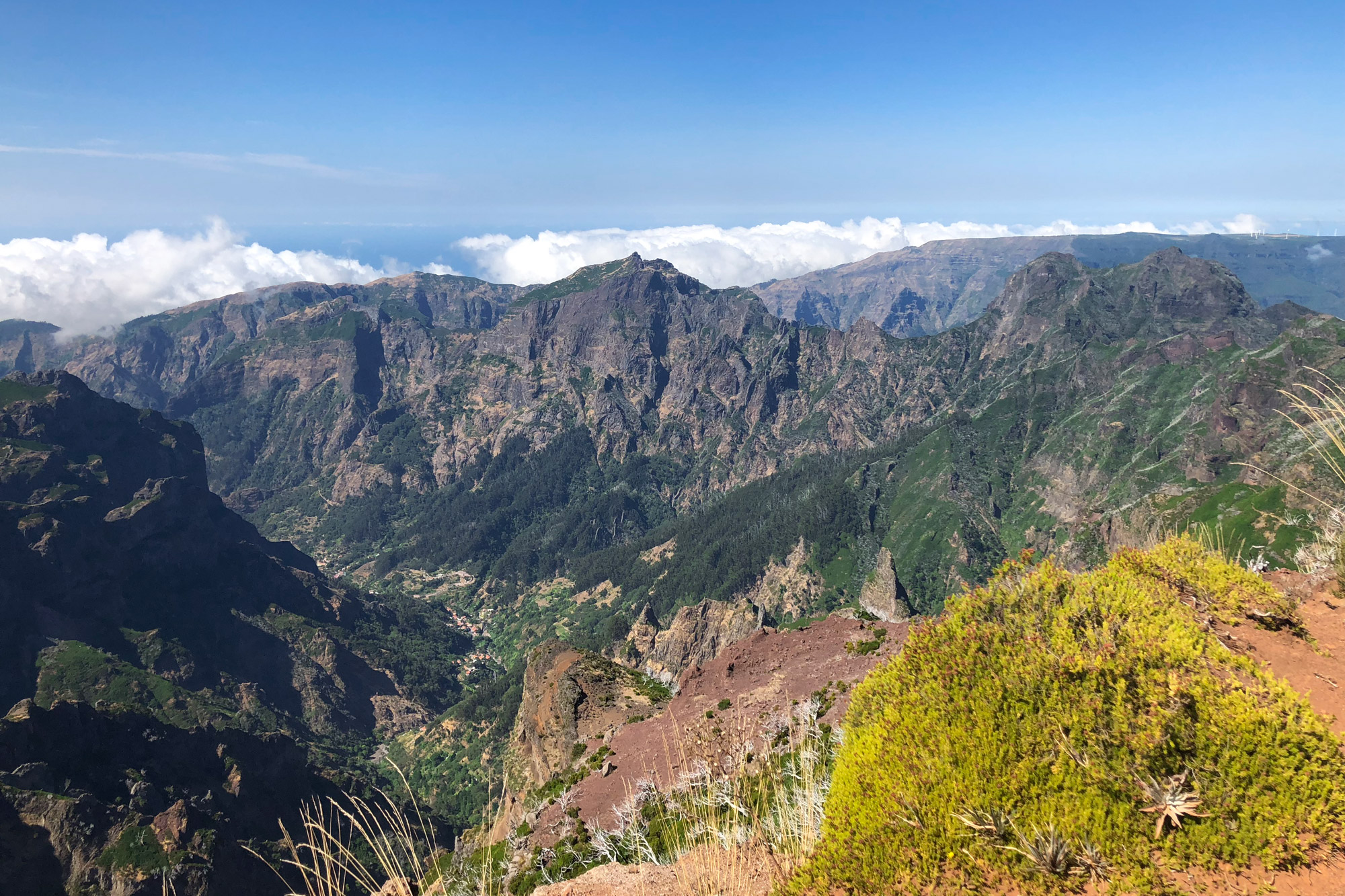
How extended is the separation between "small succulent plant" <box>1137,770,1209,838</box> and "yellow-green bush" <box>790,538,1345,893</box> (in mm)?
211

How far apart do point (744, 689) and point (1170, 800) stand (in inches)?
1393

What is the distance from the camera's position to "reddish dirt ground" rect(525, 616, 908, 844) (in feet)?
122

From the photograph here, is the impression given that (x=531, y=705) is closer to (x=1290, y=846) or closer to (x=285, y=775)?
(x=1290, y=846)

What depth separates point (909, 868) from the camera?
11.9 m

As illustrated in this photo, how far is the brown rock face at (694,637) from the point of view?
12412 cm

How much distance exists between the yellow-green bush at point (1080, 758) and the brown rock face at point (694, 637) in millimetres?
107866

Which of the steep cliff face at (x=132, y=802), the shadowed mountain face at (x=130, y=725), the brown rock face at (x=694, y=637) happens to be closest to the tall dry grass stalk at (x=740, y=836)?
the shadowed mountain face at (x=130, y=725)

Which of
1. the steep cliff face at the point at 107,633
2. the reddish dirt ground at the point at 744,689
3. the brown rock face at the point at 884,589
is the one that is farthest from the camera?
the steep cliff face at the point at 107,633

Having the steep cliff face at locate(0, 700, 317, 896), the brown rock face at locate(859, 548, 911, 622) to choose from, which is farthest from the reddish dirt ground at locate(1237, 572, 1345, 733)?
the brown rock face at locate(859, 548, 911, 622)

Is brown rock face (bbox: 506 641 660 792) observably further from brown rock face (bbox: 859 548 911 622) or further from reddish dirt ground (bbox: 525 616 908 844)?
brown rock face (bbox: 859 548 911 622)

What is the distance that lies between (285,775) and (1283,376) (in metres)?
280

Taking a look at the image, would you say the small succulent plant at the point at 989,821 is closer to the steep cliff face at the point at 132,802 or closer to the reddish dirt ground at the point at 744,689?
the reddish dirt ground at the point at 744,689

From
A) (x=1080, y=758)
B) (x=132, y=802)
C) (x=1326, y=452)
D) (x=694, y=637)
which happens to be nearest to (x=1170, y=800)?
(x=1080, y=758)

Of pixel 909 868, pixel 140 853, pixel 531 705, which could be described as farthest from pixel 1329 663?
pixel 140 853
